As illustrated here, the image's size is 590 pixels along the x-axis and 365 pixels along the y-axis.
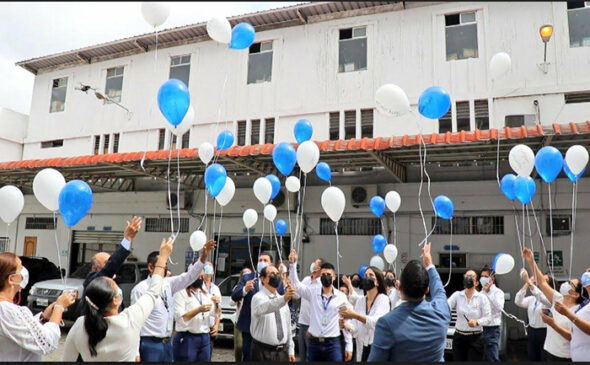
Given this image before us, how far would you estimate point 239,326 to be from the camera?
19.6ft

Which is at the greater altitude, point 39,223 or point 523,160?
point 523,160

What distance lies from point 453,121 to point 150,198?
9.47 meters

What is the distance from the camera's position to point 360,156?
33.1ft

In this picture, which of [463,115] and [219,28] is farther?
[463,115]

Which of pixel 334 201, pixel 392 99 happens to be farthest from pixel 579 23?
pixel 334 201

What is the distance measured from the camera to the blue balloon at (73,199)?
13.1ft

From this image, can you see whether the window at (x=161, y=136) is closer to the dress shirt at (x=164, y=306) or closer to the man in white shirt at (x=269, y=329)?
the dress shirt at (x=164, y=306)

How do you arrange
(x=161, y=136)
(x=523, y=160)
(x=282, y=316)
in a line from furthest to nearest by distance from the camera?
(x=161, y=136), (x=523, y=160), (x=282, y=316)

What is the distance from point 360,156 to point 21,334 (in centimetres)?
826

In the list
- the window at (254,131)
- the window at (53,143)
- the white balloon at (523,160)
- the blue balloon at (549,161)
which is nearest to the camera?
the blue balloon at (549,161)

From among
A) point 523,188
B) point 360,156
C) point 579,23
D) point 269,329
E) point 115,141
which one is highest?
point 579,23

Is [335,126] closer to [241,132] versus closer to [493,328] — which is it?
[241,132]

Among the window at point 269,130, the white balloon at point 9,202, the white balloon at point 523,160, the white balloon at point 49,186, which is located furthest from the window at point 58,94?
the white balloon at point 523,160

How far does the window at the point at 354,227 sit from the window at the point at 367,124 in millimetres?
2461
